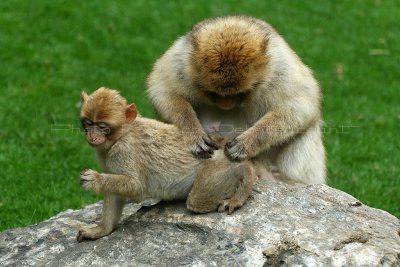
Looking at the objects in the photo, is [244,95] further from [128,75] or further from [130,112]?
[128,75]

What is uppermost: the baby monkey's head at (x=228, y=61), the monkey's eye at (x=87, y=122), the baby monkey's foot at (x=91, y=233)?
the baby monkey's head at (x=228, y=61)

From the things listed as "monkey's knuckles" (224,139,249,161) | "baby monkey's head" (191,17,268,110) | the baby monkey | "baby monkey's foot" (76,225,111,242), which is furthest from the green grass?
"baby monkey's head" (191,17,268,110)

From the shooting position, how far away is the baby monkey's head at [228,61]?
5418mm

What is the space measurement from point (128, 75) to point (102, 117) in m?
7.20

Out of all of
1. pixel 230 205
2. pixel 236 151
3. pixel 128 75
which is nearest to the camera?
pixel 230 205

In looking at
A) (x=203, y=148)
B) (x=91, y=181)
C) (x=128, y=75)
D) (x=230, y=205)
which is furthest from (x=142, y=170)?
(x=128, y=75)

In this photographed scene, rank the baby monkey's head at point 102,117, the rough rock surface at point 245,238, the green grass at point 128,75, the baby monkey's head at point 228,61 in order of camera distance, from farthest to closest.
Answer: the green grass at point 128,75 → the baby monkey's head at point 228,61 → the baby monkey's head at point 102,117 → the rough rock surface at point 245,238

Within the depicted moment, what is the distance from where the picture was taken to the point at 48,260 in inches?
201

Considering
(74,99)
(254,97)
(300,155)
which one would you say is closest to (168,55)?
(254,97)

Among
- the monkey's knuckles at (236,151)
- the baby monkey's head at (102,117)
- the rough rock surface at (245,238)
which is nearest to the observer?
the rough rock surface at (245,238)

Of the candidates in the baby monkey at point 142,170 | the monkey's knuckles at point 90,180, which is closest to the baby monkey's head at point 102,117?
the baby monkey at point 142,170

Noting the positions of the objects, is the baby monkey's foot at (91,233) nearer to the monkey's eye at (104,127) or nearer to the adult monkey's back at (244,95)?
the monkey's eye at (104,127)

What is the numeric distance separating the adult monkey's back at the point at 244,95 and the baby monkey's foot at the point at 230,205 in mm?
431

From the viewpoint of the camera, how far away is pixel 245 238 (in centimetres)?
489
